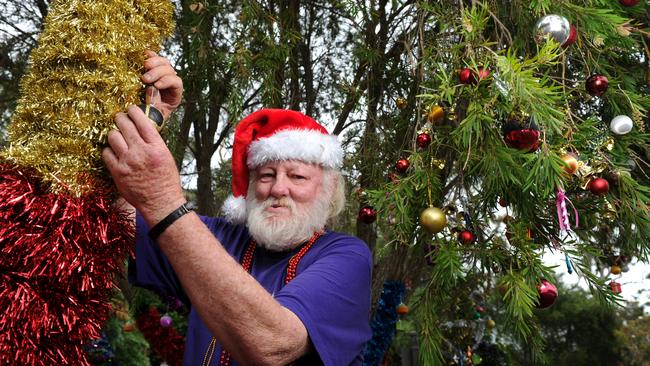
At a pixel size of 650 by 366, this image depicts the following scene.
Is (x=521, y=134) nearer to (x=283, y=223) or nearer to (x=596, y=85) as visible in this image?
(x=596, y=85)

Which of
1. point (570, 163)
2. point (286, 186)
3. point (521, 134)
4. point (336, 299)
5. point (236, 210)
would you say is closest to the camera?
point (336, 299)

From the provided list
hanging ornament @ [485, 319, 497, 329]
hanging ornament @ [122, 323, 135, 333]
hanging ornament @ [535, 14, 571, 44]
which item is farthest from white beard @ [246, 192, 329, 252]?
hanging ornament @ [122, 323, 135, 333]

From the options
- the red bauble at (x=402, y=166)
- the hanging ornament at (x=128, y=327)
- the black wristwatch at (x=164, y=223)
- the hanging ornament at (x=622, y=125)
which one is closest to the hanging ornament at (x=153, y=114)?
the black wristwatch at (x=164, y=223)

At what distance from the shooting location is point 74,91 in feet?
4.77

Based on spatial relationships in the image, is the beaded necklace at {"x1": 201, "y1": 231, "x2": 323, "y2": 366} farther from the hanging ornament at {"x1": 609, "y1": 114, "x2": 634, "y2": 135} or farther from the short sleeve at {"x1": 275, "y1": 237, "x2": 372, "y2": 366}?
the hanging ornament at {"x1": 609, "y1": 114, "x2": 634, "y2": 135}

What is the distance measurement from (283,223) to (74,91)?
93 centimetres

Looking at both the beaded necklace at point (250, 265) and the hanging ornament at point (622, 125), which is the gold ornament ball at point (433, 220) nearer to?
the beaded necklace at point (250, 265)

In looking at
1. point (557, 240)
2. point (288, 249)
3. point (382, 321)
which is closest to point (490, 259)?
point (557, 240)

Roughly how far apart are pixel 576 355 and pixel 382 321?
16879 mm

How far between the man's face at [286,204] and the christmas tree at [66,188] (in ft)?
2.23

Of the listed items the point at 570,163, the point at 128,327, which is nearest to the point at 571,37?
the point at 570,163

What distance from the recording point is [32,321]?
131 cm

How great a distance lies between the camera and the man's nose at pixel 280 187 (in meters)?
2.31

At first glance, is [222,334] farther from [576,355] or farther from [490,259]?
[576,355]
